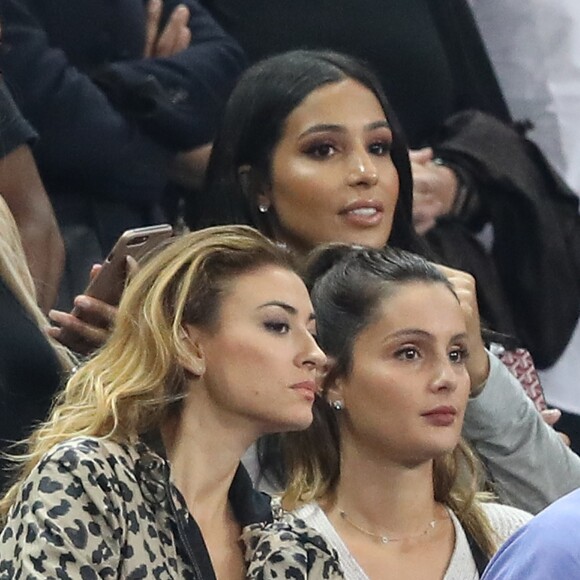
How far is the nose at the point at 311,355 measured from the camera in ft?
7.78

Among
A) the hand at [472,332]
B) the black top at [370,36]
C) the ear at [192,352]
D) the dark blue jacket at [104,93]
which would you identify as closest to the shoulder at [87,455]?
the ear at [192,352]

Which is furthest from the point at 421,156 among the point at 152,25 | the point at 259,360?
the point at 259,360

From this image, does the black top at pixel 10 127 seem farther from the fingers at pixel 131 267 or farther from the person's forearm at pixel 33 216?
the fingers at pixel 131 267

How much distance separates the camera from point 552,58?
13.6 ft

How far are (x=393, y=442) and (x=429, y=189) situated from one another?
1028 mm

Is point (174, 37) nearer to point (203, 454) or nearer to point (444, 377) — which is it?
point (444, 377)

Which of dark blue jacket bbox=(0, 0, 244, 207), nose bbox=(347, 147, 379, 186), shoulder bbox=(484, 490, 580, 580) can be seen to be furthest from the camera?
dark blue jacket bbox=(0, 0, 244, 207)

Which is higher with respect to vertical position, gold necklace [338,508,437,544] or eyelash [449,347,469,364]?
eyelash [449,347,469,364]

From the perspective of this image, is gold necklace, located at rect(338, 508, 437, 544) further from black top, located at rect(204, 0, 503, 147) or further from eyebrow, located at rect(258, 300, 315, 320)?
black top, located at rect(204, 0, 503, 147)

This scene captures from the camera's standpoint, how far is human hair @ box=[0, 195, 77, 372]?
2.58 metres

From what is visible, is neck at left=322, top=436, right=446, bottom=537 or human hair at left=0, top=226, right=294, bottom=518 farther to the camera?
neck at left=322, top=436, right=446, bottom=537

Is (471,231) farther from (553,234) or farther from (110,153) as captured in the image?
(110,153)

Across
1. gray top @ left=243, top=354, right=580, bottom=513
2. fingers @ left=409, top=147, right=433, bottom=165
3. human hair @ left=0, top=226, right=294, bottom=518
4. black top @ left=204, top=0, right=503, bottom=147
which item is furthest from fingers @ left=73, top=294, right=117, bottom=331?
black top @ left=204, top=0, right=503, bottom=147

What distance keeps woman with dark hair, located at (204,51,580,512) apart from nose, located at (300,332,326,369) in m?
0.51
